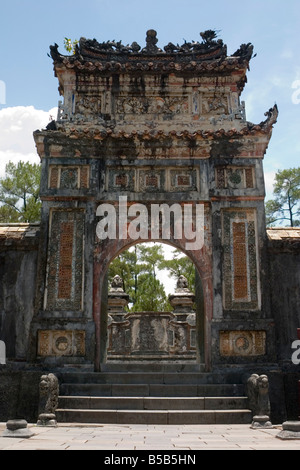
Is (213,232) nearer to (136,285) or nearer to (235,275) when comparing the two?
(235,275)

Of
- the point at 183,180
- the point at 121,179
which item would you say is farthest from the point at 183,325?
the point at 121,179


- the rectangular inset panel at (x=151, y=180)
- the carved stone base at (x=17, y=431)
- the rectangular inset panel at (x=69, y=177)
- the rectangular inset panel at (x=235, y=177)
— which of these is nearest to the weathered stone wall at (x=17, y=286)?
the rectangular inset panel at (x=69, y=177)

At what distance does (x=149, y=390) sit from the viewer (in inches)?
374

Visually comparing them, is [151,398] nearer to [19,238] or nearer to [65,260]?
[65,260]

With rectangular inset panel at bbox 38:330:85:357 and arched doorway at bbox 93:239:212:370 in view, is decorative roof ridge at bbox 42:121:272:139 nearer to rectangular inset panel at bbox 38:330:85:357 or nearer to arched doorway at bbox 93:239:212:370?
arched doorway at bbox 93:239:212:370

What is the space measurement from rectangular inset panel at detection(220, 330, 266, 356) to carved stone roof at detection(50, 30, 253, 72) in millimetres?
6918

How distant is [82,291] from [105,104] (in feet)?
16.8

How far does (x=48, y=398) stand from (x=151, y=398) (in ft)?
6.09

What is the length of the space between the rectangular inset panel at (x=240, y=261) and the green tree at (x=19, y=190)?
15813mm

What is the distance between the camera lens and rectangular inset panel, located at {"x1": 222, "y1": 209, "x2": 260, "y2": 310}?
423 inches

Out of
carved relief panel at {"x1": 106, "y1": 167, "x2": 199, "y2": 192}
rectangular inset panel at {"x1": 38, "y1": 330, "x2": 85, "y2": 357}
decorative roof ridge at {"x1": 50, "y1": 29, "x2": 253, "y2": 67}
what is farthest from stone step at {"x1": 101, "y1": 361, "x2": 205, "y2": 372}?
decorative roof ridge at {"x1": 50, "y1": 29, "x2": 253, "y2": 67}

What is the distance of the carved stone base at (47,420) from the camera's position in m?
8.09

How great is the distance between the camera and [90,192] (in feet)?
36.8
